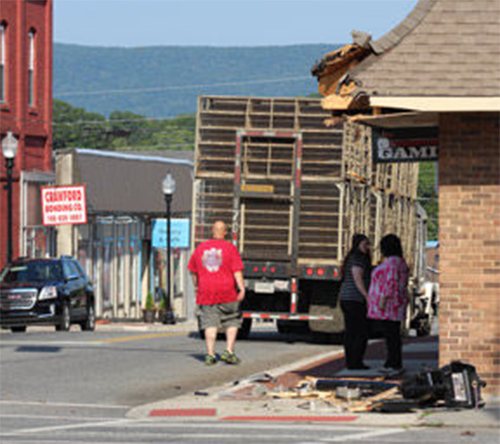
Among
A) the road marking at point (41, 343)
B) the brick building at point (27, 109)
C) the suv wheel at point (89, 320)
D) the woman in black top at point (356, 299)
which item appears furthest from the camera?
the brick building at point (27, 109)

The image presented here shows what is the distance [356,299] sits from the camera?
1823 centimetres

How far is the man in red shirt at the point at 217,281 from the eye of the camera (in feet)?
62.7

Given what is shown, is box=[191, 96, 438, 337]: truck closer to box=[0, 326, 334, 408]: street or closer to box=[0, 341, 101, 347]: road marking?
box=[0, 326, 334, 408]: street

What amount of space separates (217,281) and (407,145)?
389 centimetres

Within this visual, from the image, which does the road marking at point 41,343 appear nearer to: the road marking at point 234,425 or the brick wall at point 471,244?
the brick wall at point 471,244

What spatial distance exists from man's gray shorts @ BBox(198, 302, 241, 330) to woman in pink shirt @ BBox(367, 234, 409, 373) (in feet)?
7.30

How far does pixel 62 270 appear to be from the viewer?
1326 inches

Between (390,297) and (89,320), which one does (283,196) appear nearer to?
(390,297)

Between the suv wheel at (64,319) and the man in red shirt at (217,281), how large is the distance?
14013mm

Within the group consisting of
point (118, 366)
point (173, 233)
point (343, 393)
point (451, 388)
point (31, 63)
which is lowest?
point (118, 366)

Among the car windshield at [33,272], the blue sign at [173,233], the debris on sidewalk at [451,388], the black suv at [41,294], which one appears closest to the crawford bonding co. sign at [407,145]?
the debris on sidewalk at [451,388]

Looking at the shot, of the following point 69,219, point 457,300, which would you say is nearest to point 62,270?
point 69,219

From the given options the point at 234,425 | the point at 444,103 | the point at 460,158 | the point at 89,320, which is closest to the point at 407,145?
the point at 460,158

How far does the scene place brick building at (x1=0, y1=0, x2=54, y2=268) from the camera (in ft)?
149
